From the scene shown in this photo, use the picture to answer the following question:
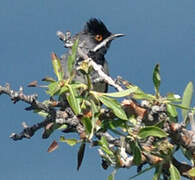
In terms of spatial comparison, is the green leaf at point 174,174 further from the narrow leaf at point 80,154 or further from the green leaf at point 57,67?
the green leaf at point 57,67

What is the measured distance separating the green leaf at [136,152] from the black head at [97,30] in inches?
342

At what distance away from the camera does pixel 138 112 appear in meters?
3.43

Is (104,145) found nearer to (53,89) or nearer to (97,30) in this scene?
(53,89)

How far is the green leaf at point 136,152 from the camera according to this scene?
3.36 metres

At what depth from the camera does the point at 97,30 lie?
12.3 meters

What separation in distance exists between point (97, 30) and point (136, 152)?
913cm

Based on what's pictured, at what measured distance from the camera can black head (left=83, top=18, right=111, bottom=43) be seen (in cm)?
1207

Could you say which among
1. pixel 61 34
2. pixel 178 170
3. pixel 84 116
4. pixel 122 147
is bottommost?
pixel 178 170

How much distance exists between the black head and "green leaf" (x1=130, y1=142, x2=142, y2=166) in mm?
8677

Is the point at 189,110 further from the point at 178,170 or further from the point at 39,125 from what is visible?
the point at 39,125

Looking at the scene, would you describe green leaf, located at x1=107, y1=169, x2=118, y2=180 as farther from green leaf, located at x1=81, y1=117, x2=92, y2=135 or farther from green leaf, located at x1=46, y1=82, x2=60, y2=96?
green leaf, located at x1=46, y1=82, x2=60, y2=96

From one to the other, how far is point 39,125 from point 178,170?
106 cm

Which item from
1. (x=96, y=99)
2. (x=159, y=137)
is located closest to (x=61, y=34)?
(x=96, y=99)

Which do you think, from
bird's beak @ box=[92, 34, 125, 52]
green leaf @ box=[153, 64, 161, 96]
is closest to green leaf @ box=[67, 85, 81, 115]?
green leaf @ box=[153, 64, 161, 96]
